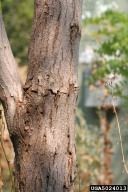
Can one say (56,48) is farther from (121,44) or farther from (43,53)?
(121,44)

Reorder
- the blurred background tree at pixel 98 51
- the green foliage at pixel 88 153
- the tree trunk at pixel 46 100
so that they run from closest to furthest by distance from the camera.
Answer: the tree trunk at pixel 46 100 < the blurred background tree at pixel 98 51 < the green foliage at pixel 88 153

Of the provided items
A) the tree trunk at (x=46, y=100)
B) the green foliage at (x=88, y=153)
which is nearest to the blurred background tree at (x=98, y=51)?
the green foliage at (x=88, y=153)

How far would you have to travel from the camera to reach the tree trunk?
2.00 metres

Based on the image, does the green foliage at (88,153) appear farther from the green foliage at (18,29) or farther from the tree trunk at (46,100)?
the green foliage at (18,29)

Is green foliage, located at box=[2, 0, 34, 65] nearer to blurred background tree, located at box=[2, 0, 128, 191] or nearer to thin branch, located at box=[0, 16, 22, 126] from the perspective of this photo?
blurred background tree, located at box=[2, 0, 128, 191]

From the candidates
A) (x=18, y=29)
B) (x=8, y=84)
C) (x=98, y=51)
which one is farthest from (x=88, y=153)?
(x=18, y=29)

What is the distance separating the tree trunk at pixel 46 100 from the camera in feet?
6.56

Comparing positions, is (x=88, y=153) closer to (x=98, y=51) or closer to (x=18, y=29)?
(x=98, y=51)

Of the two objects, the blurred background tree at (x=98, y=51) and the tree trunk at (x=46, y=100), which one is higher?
the blurred background tree at (x=98, y=51)

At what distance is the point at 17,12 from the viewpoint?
14.8 metres

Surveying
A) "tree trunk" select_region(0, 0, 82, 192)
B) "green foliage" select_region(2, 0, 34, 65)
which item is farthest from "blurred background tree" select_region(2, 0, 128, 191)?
"green foliage" select_region(2, 0, 34, 65)

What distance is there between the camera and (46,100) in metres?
2.00

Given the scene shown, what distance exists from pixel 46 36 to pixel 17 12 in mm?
13151

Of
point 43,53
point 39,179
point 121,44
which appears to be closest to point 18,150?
point 39,179
